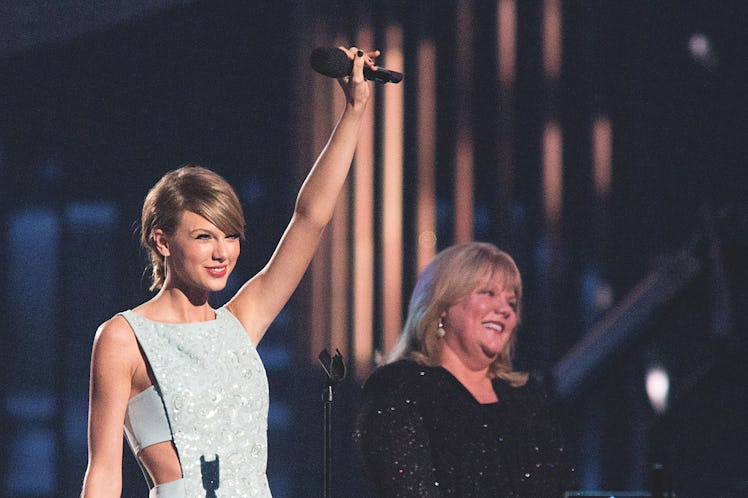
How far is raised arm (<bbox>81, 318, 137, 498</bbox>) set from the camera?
1645mm

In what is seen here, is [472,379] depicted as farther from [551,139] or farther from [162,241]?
[551,139]

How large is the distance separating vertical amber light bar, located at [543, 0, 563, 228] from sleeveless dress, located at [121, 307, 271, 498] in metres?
2.35

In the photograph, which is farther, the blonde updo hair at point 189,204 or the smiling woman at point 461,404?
the smiling woman at point 461,404

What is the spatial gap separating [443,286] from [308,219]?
76cm

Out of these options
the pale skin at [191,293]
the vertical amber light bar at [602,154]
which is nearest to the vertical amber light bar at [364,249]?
the vertical amber light bar at [602,154]

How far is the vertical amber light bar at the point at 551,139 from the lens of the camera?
158 inches

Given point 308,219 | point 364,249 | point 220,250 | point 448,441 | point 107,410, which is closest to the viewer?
point 107,410

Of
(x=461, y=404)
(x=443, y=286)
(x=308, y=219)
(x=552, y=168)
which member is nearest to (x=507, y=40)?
(x=552, y=168)

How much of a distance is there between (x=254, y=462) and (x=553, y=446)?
3.30 ft

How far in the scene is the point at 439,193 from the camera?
3955 mm

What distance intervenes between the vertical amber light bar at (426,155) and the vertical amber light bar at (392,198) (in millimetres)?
68

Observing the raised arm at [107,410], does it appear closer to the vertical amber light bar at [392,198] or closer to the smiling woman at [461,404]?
the smiling woman at [461,404]

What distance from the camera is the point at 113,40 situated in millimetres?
3611

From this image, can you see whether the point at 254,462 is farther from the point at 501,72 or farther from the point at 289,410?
the point at 501,72
